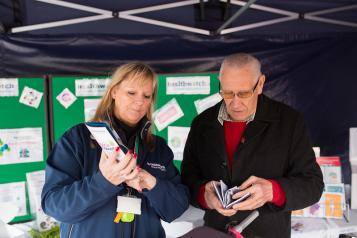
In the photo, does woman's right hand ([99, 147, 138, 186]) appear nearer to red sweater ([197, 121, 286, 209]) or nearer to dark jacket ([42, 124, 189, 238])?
dark jacket ([42, 124, 189, 238])

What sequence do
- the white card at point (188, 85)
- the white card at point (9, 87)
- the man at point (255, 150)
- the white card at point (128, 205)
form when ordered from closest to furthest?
the white card at point (128, 205) < the man at point (255, 150) < the white card at point (9, 87) < the white card at point (188, 85)

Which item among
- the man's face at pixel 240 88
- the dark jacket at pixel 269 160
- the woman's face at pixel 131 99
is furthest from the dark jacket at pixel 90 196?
the man's face at pixel 240 88

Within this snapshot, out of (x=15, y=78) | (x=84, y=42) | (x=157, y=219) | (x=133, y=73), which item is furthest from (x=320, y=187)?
(x=15, y=78)

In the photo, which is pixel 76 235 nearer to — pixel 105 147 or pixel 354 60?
pixel 105 147

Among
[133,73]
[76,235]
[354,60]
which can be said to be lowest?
[76,235]

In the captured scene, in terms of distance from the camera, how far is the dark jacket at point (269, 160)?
4.37 ft

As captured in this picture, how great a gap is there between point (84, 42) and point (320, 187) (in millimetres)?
1894

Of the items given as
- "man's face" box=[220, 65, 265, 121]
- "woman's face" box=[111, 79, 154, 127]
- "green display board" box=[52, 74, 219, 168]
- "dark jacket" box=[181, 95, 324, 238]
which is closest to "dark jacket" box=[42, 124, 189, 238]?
"woman's face" box=[111, 79, 154, 127]

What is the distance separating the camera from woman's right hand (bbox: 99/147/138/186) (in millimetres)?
965

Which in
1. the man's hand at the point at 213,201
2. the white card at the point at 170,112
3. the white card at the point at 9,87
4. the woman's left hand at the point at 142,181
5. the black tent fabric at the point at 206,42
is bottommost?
the man's hand at the point at 213,201

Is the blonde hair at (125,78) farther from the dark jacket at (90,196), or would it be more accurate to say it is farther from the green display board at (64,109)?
the green display board at (64,109)

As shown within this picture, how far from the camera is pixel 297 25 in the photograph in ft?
8.75

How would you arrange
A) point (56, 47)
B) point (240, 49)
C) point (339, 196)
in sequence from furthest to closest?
point (240, 49)
point (56, 47)
point (339, 196)

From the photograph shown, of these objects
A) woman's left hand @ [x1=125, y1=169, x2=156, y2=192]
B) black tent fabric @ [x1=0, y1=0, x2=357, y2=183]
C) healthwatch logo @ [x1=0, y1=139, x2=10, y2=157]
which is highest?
black tent fabric @ [x1=0, y1=0, x2=357, y2=183]
